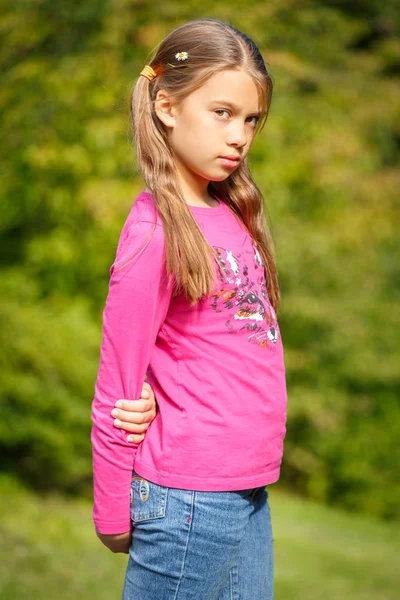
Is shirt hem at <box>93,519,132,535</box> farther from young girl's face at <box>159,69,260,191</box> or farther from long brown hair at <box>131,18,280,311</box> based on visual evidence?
young girl's face at <box>159,69,260,191</box>

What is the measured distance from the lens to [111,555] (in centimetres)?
408

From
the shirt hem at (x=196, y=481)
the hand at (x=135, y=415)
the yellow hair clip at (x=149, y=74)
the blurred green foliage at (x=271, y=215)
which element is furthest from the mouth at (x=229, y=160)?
the blurred green foliage at (x=271, y=215)

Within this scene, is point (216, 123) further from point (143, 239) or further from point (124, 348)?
point (124, 348)

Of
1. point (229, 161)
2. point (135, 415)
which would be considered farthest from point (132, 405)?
point (229, 161)

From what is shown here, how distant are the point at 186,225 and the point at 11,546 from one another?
282cm

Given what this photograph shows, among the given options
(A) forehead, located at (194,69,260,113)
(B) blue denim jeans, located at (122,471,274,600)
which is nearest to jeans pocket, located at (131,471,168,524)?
(B) blue denim jeans, located at (122,471,274,600)

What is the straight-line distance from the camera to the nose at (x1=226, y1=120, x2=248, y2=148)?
1438 millimetres

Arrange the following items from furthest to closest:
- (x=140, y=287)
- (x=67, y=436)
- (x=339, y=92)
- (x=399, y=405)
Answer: (x=399, y=405)
(x=339, y=92)
(x=67, y=436)
(x=140, y=287)

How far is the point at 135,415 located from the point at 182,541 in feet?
0.78

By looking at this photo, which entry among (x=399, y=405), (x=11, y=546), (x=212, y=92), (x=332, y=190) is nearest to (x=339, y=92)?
(x=332, y=190)

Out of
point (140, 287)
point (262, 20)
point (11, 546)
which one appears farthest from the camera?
point (262, 20)

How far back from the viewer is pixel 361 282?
6445mm

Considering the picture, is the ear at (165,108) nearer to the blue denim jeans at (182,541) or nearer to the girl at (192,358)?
the girl at (192,358)

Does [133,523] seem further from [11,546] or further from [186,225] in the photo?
[11,546]
